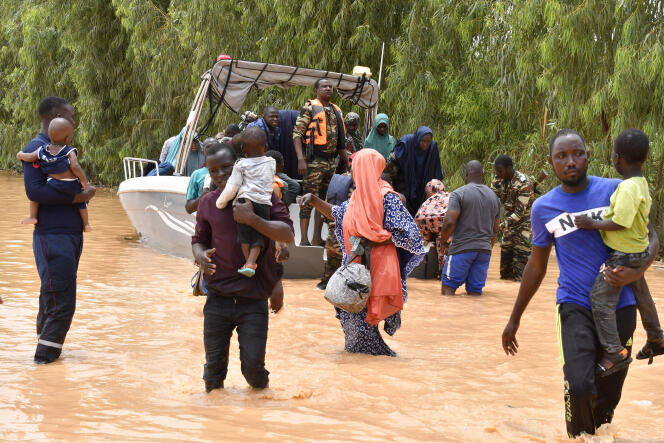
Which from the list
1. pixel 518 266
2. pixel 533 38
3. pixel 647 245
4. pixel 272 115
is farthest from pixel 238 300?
pixel 533 38

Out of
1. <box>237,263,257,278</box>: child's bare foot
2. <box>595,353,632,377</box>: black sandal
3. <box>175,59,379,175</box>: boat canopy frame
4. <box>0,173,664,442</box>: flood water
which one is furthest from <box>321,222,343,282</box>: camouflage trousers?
<box>595,353,632,377</box>: black sandal

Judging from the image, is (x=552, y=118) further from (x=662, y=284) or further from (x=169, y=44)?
(x=169, y=44)

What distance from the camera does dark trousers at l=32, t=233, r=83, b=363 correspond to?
5.96m

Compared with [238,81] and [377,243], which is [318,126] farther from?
[377,243]

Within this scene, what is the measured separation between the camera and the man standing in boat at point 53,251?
596cm

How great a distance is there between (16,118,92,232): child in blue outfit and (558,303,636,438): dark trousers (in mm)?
3609

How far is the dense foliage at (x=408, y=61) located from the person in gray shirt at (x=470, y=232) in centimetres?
292

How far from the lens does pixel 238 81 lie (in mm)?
12109

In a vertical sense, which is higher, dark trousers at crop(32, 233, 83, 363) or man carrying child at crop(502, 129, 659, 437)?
man carrying child at crop(502, 129, 659, 437)

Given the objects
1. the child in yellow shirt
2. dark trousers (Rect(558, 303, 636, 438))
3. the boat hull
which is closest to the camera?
the child in yellow shirt

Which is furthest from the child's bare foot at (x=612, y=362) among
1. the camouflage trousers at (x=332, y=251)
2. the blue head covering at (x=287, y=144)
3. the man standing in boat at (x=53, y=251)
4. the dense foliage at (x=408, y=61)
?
the blue head covering at (x=287, y=144)

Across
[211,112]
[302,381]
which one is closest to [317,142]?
[211,112]

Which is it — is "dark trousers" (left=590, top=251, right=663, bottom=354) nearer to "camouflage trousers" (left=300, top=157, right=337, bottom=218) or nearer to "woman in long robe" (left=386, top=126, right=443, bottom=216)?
"camouflage trousers" (left=300, top=157, right=337, bottom=218)

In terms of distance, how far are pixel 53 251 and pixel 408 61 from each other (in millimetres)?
11115
